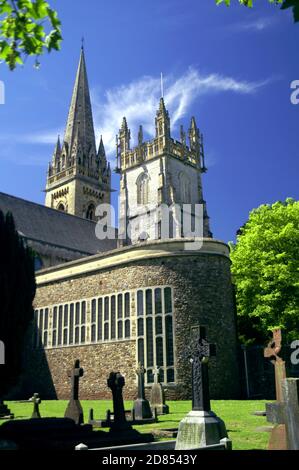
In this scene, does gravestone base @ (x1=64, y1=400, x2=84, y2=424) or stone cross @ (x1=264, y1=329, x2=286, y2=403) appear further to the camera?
gravestone base @ (x1=64, y1=400, x2=84, y2=424)

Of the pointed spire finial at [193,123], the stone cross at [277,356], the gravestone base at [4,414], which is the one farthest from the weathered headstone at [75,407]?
the pointed spire finial at [193,123]

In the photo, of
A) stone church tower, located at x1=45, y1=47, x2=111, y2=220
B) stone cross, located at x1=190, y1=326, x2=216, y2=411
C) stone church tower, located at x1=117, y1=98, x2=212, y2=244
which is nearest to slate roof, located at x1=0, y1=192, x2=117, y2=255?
stone church tower, located at x1=117, y1=98, x2=212, y2=244

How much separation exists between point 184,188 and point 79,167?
18783 millimetres

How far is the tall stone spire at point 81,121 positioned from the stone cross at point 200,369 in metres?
66.9

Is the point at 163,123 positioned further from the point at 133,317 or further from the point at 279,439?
the point at 279,439

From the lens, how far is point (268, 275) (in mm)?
24688

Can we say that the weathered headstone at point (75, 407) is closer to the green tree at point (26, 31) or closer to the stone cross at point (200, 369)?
the stone cross at point (200, 369)

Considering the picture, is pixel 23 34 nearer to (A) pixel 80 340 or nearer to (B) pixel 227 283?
(B) pixel 227 283

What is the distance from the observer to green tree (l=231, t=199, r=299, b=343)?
24266 millimetres

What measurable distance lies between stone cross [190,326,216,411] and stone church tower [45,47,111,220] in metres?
60.0

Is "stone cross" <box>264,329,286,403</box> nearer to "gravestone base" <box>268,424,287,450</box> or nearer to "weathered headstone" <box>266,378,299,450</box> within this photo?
"gravestone base" <box>268,424,287,450</box>

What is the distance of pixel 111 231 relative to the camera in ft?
201

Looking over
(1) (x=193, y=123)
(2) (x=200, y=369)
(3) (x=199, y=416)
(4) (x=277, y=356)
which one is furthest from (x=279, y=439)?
(1) (x=193, y=123)

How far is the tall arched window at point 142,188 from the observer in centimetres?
6119
